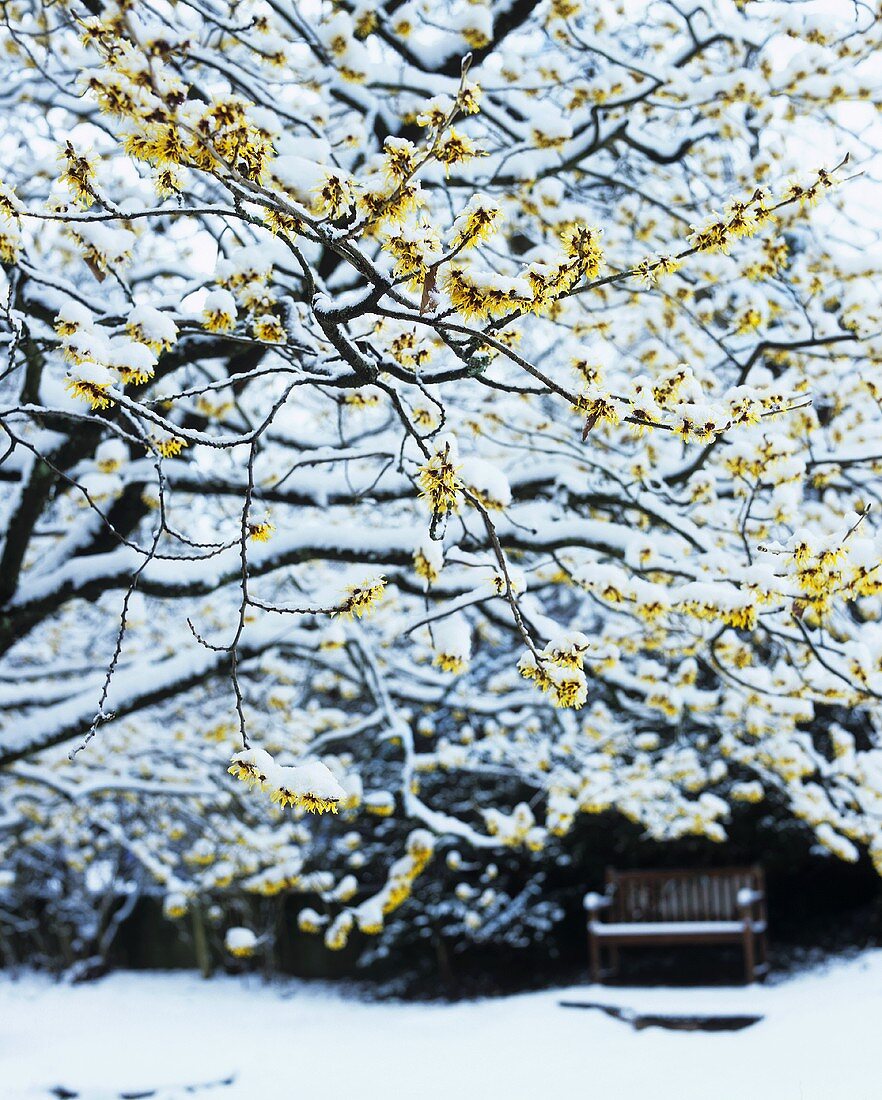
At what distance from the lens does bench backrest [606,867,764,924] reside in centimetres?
854

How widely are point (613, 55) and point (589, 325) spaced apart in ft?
3.88

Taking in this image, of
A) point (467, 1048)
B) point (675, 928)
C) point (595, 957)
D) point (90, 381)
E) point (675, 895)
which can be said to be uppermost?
point (90, 381)

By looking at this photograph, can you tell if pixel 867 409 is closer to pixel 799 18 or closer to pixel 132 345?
pixel 799 18

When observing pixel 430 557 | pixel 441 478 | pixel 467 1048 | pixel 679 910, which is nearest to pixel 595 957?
pixel 679 910

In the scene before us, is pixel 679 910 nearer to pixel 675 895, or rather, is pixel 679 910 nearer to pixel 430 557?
pixel 675 895

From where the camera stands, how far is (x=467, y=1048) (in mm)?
6617

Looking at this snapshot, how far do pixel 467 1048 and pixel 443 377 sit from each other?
229 inches

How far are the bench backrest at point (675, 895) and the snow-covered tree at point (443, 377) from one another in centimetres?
169

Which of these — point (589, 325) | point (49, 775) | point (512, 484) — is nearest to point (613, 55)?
point (589, 325)

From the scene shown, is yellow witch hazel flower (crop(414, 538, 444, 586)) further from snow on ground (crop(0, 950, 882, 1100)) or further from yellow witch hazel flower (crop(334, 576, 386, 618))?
snow on ground (crop(0, 950, 882, 1100))

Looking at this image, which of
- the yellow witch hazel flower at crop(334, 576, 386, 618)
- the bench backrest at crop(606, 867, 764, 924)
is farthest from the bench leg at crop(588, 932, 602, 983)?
the yellow witch hazel flower at crop(334, 576, 386, 618)

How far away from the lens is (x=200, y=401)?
4.20 metres

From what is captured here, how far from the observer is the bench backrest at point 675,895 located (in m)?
8.54

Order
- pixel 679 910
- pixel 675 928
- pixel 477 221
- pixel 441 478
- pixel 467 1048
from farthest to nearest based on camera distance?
pixel 679 910 → pixel 675 928 → pixel 467 1048 → pixel 441 478 → pixel 477 221
